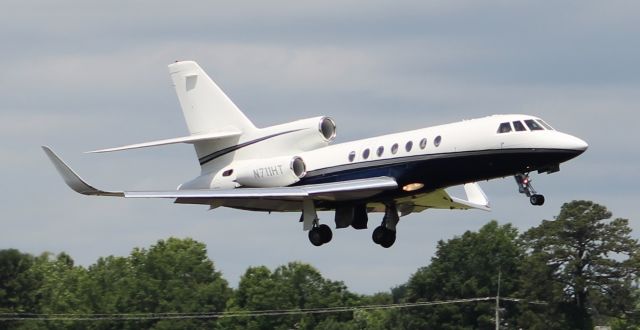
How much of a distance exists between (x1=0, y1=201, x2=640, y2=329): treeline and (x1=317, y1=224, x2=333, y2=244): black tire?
36.3 metres

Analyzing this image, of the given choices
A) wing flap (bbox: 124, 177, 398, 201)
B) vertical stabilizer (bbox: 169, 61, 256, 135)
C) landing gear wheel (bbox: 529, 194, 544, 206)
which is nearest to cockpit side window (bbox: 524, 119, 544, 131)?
landing gear wheel (bbox: 529, 194, 544, 206)

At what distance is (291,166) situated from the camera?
58.1m

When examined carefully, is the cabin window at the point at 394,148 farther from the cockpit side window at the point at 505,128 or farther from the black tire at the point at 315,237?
the black tire at the point at 315,237

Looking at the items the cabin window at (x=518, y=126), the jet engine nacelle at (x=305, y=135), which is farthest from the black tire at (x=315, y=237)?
the cabin window at (x=518, y=126)

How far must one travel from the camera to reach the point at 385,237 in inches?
2317

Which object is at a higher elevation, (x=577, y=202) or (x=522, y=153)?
(x=577, y=202)

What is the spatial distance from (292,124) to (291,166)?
191cm

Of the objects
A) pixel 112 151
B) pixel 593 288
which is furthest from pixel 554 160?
pixel 593 288

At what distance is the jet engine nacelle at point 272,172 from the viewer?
2291 inches

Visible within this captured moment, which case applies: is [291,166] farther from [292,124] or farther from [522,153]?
[522,153]

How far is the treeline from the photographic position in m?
93.6

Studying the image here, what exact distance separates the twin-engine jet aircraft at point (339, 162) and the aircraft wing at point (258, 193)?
31 millimetres

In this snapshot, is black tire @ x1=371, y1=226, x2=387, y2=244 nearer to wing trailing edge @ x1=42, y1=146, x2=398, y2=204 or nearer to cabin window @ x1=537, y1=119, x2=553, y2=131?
wing trailing edge @ x1=42, y1=146, x2=398, y2=204

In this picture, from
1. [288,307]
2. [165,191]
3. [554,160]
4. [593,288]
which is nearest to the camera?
[554,160]
